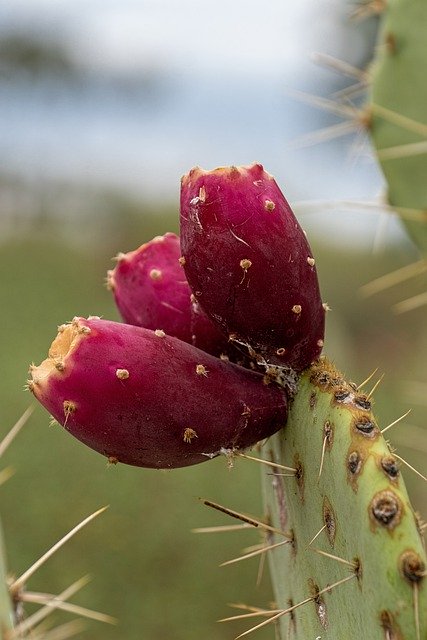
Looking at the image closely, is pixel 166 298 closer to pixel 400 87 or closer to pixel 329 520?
pixel 329 520

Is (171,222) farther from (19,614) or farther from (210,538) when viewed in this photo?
(19,614)

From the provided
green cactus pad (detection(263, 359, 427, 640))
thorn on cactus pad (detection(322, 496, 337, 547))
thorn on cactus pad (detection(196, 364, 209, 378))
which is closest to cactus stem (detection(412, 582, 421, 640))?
green cactus pad (detection(263, 359, 427, 640))

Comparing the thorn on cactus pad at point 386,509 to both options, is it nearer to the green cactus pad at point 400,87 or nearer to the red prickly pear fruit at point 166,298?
the red prickly pear fruit at point 166,298

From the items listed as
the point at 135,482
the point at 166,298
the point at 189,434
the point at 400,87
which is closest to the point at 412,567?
the point at 189,434

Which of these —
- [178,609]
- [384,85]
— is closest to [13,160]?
[178,609]

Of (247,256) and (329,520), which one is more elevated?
(247,256)

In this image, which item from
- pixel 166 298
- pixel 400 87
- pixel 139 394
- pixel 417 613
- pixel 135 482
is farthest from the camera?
pixel 135 482
